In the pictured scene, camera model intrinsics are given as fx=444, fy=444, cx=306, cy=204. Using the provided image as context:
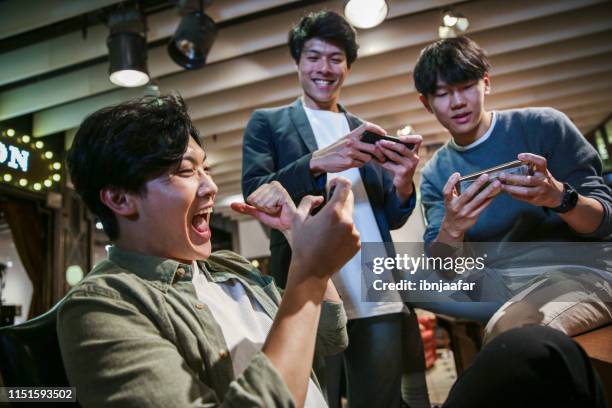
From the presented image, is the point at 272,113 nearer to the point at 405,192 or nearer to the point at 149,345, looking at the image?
the point at 405,192

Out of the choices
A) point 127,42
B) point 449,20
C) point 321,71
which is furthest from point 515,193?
point 127,42

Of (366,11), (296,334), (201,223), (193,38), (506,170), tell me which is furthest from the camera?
(366,11)

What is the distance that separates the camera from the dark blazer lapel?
1593 mm

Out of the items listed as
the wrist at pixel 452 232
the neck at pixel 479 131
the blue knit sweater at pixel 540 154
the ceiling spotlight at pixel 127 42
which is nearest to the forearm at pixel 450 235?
the wrist at pixel 452 232

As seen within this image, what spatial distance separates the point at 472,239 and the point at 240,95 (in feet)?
16.2

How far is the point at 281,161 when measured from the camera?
1611 mm

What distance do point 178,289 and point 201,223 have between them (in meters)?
0.17

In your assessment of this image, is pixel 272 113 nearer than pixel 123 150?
No

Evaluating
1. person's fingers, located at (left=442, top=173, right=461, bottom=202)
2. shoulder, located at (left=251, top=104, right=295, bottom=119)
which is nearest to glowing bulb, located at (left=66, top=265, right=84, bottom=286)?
shoulder, located at (left=251, top=104, right=295, bottom=119)

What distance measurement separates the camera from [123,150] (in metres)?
0.91

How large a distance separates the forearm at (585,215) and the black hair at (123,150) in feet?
3.30

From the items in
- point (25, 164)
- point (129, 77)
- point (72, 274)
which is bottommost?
point (72, 274)

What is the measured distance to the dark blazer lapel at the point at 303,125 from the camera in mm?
1593

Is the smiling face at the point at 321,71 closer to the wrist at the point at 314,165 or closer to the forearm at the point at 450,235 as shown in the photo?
the wrist at the point at 314,165
